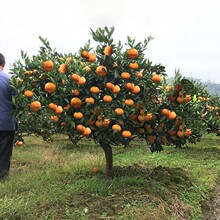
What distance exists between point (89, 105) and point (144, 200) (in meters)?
1.53

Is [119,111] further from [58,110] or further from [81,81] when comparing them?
[58,110]

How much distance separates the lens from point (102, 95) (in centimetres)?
441

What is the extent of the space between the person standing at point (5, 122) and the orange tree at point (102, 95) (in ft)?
3.57

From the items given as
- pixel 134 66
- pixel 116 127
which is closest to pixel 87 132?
pixel 116 127

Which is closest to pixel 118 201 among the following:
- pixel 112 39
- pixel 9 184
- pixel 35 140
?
pixel 9 184

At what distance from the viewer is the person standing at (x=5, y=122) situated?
17.9ft

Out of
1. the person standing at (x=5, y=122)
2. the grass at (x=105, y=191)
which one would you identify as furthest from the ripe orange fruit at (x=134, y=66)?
the person standing at (x=5, y=122)

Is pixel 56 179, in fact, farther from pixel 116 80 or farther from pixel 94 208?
pixel 116 80

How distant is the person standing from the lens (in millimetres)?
5461

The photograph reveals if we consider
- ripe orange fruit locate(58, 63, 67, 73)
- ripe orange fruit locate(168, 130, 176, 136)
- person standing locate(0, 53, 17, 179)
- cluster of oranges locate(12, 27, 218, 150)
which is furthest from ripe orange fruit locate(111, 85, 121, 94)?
person standing locate(0, 53, 17, 179)

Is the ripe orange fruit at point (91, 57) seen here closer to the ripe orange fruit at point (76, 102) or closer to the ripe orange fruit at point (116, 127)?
the ripe orange fruit at point (76, 102)

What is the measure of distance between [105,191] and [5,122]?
2.25 m

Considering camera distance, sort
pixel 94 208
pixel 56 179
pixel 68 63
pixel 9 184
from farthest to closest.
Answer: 1. pixel 56 179
2. pixel 9 184
3. pixel 68 63
4. pixel 94 208

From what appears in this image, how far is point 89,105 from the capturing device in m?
4.25
